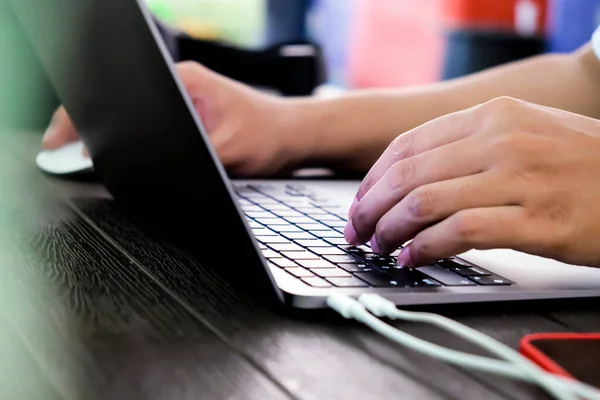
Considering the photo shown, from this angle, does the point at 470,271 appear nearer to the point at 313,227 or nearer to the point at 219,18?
the point at 313,227

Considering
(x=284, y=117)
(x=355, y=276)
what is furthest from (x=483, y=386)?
(x=284, y=117)

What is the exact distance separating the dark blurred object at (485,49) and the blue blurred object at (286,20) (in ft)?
5.31

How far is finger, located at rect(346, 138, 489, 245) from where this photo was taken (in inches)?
18.1

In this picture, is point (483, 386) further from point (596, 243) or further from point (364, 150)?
point (364, 150)

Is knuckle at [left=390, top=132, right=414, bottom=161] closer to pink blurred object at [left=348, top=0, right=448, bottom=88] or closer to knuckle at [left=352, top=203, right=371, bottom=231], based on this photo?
knuckle at [left=352, top=203, right=371, bottom=231]

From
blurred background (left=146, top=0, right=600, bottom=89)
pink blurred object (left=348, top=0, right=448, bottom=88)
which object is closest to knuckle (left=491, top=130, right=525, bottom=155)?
blurred background (left=146, top=0, right=600, bottom=89)

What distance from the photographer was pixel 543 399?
305 mm

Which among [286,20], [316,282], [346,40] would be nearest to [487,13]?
[346,40]

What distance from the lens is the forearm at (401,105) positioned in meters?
0.85

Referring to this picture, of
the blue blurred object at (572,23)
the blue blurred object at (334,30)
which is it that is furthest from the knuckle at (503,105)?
the blue blurred object at (334,30)

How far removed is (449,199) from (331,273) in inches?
3.2

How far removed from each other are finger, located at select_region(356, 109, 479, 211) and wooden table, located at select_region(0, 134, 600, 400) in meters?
0.12

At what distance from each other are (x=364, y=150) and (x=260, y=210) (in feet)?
0.91

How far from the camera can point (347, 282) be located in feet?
1.37
